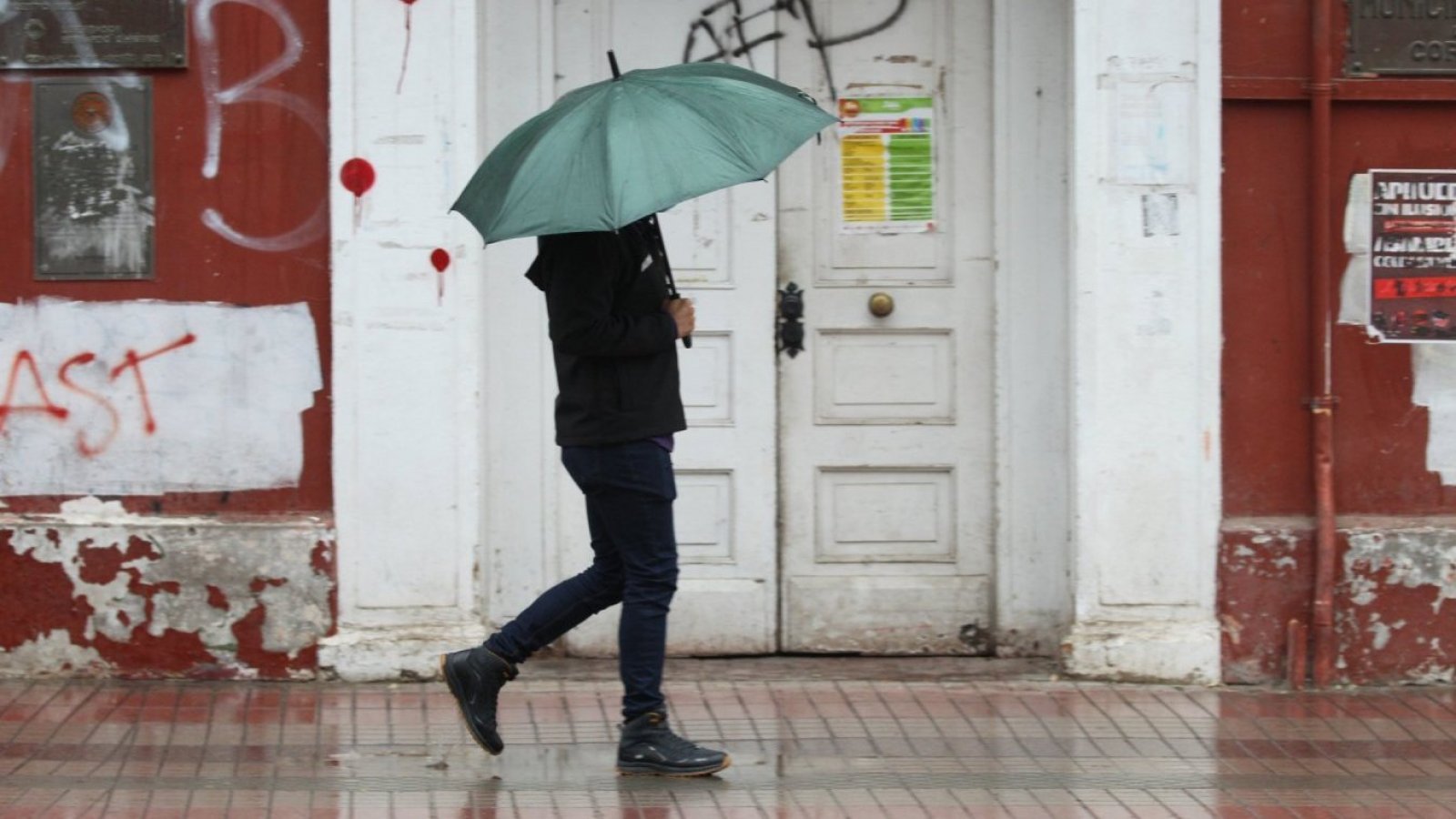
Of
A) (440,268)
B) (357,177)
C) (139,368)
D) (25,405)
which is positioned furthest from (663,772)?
(25,405)

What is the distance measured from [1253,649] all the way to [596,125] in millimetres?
3184

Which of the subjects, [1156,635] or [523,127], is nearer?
[523,127]

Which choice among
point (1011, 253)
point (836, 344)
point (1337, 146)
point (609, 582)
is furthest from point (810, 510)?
point (1337, 146)

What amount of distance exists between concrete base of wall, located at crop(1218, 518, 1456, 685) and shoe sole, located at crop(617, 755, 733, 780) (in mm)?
2165

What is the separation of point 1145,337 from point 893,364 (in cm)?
92

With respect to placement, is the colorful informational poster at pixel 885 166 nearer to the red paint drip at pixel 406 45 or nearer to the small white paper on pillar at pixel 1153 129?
the small white paper on pillar at pixel 1153 129

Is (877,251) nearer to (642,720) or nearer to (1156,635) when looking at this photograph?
(1156,635)

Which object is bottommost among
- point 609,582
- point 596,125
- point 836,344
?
point 609,582

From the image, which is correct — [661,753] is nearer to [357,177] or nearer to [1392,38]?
[357,177]

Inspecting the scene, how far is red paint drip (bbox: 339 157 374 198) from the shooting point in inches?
275

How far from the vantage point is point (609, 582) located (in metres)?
5.89

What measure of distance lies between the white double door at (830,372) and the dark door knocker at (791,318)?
29 mm

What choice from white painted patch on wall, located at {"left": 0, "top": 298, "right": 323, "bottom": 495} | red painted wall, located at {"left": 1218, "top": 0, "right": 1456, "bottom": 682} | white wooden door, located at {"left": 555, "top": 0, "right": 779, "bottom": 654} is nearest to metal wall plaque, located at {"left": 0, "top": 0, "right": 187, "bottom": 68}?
white painted patch on wall, located at {"left": 0, "top": 298, "right": 323, "bottom": 495}

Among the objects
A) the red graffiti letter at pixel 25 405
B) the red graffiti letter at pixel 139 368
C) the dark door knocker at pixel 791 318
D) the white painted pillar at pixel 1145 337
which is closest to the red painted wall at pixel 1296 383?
the white painted pillar at pixel 1145 337
